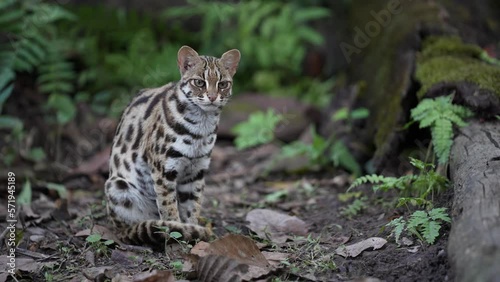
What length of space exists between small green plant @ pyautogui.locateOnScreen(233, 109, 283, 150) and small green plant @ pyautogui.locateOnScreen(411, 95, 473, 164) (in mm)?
2988

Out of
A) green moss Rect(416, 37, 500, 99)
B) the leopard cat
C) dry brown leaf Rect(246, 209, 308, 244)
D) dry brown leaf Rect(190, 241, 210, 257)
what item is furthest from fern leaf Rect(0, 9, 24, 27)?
green moss Rect(416, 37, 500, 99)

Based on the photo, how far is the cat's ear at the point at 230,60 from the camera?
5.27 meters

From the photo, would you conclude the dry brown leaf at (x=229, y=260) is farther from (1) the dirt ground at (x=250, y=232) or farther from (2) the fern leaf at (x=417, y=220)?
(2) the fern leaf at (x=417, y=220)

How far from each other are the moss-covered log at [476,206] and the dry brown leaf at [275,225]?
1383 millimetres

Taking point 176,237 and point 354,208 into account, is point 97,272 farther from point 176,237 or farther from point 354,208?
point 354,208

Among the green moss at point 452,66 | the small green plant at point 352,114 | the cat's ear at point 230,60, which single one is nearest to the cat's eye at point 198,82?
the cat's ear at point 230,60

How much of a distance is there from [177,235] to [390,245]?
62.8 inches

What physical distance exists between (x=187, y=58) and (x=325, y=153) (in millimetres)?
3203

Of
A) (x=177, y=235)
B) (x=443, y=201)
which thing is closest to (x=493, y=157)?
(x=443, y=201)

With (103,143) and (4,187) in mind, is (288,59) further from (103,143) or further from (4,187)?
(4,187)

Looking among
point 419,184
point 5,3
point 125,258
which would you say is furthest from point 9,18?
point 419,184

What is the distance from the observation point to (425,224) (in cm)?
453

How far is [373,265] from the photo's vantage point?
443 cm

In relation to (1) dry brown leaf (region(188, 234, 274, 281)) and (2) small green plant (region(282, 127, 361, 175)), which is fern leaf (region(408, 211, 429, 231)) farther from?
(2) small green plant (region(282, 127, 361, 175))
